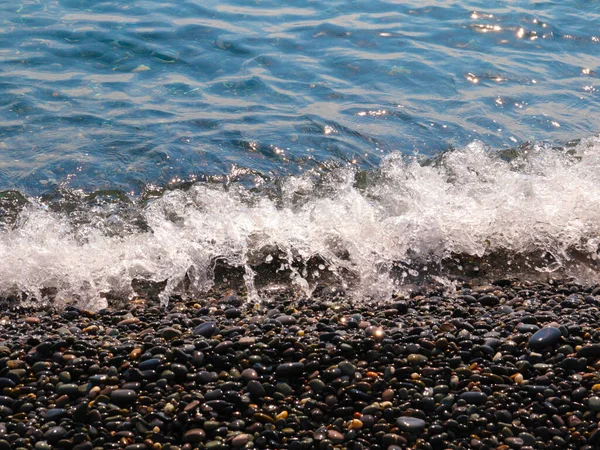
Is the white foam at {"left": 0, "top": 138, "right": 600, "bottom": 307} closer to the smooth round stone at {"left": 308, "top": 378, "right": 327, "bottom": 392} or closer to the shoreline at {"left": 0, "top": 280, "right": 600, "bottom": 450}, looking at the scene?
the shoreline at {"left": 0, "top": 280, "right": 600, "bottom": 450}

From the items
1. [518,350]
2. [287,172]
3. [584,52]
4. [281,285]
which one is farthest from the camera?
[584,52]

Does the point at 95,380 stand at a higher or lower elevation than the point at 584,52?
lower

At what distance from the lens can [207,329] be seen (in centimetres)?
456

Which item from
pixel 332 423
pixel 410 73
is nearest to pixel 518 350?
pixel 332 423

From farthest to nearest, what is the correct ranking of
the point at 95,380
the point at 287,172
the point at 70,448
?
the point at 287,172 → the point at 95,380 → the point at 70,448

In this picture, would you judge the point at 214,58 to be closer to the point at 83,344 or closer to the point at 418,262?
the point at 418,262

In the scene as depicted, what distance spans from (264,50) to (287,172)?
3.19 meters

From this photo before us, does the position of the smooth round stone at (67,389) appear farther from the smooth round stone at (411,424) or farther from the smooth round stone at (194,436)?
the smooth round stone at (411,424)

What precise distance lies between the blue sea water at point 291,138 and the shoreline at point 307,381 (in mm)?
1056

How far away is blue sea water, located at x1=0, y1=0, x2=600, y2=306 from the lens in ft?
19.6

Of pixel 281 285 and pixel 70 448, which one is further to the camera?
A: pixel 281 285

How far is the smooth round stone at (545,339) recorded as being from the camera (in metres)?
4.31

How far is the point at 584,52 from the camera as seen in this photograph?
35.3ft

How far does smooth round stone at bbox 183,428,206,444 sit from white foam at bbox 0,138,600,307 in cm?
190
